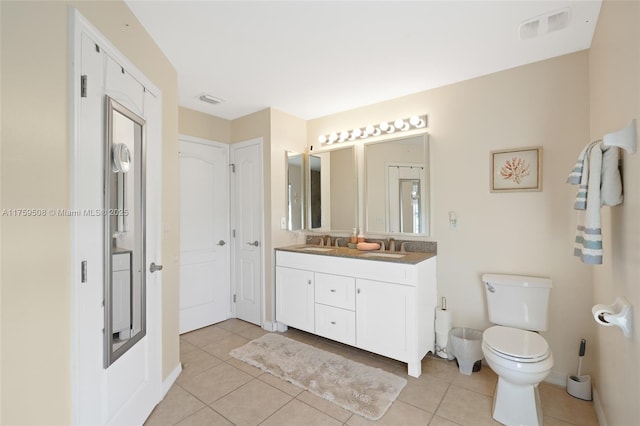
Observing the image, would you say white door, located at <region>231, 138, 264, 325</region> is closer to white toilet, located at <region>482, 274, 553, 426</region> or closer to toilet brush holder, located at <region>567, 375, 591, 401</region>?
white toilet, located at <region>482, 274, 553, 426</region>

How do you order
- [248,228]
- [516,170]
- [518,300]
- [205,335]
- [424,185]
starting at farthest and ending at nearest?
[248,228], [205,335], [424,185], [516,170], [518,300]

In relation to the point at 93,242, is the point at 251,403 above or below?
below

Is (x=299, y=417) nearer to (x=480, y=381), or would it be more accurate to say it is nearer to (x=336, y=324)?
(x=336, y=324)

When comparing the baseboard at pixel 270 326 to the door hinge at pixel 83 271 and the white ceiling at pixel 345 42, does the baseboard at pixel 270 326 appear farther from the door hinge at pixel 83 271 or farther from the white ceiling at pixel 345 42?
the white ceiling at pixel 345 42

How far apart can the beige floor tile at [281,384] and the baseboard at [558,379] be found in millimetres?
1870

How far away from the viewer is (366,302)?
97.3 inches

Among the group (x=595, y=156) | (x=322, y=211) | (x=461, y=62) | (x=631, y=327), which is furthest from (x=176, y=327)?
(x=461, y=62)

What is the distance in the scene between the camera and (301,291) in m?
2.93

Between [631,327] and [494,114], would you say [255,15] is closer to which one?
[494,114]

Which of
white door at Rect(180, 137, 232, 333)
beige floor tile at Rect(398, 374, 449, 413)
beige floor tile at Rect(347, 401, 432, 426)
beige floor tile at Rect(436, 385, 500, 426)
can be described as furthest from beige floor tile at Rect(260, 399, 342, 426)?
white door at Rect(180, 137, 232, 333)

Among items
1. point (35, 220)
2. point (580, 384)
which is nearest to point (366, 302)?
point (580, 384)

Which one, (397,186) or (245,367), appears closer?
(245,367)

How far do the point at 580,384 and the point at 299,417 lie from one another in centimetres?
192

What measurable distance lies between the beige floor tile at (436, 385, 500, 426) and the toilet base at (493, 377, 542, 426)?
0.07 meters
